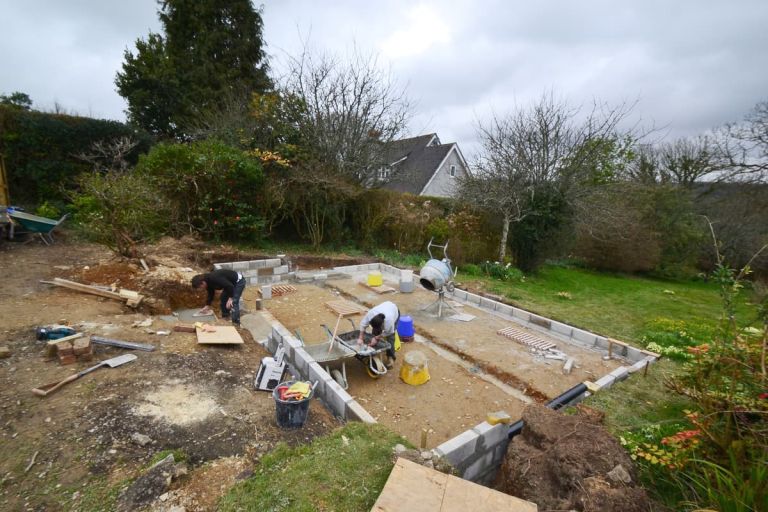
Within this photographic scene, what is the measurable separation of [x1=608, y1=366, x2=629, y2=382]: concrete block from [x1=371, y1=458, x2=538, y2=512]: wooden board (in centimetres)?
349

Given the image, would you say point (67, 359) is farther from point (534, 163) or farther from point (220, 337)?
point (534, 163)

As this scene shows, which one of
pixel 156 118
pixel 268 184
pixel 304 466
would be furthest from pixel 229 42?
pixel 304 466

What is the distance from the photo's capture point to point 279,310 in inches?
269

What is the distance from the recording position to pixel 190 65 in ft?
53.8

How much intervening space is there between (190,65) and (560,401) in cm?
2040

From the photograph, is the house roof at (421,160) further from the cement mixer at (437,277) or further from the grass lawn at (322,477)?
the grass lawn at (322,477)

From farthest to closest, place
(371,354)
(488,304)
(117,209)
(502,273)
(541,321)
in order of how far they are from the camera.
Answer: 1. (502,273)
2. (488,304)
3. (541,321)
4. (117,209)
5. (371,354)

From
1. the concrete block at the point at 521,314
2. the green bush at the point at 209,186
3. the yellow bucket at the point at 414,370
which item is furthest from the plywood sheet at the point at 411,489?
the green bush at the point at 209,186

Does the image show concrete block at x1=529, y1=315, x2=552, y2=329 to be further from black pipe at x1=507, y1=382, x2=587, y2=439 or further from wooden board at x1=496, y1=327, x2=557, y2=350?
black pipe at x1=507, y1=382, x2=587, y2=439

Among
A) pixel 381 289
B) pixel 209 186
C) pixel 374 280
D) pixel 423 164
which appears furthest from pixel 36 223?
pixel 423 164

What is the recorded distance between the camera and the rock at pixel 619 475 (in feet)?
7.82

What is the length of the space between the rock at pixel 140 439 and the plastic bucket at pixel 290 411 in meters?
1.05

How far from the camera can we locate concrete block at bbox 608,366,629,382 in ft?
15.3

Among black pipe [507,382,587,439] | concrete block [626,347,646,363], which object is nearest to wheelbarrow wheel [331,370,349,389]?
black pipe [507,382,587,439]
